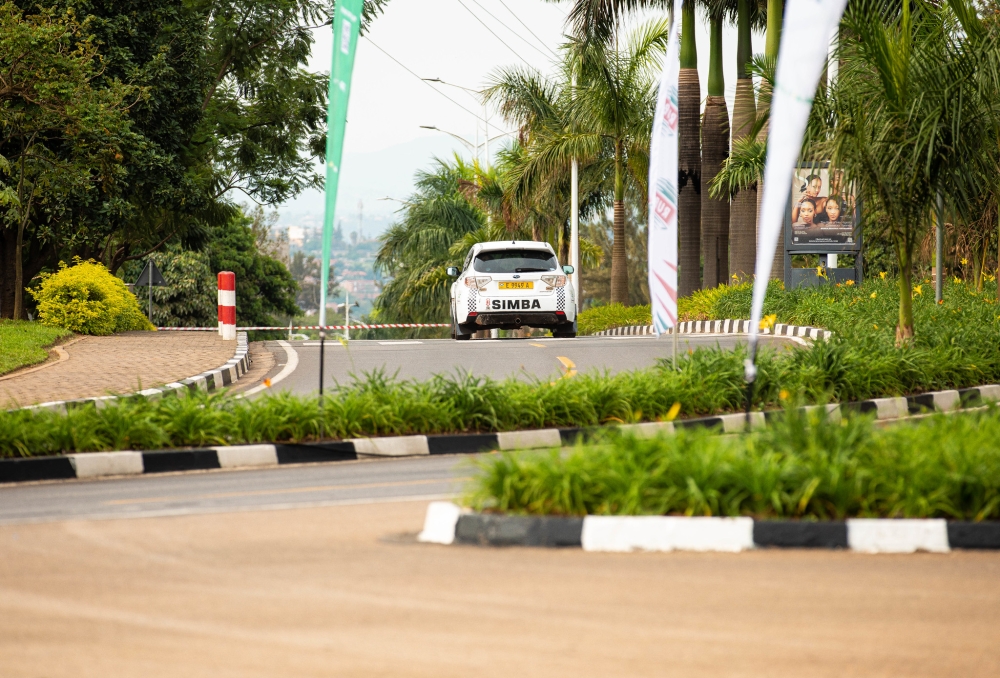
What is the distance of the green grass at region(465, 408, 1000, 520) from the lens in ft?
19.7

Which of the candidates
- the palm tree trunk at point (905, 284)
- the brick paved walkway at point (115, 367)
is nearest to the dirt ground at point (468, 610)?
the brick paved walkway at point (115, 367)

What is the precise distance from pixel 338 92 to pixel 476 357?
740 cm

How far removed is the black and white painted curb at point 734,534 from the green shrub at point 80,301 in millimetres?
17012

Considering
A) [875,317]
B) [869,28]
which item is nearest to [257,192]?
[875,317]

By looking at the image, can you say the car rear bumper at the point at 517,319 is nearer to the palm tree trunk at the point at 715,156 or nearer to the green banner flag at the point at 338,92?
the green banner flag at the point at 338,92

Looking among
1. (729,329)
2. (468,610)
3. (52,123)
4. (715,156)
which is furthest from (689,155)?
(468,610)

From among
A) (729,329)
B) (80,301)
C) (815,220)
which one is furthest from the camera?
(815,220)

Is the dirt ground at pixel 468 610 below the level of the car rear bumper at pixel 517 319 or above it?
below

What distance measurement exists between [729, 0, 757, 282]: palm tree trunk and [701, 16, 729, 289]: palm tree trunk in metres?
1.62

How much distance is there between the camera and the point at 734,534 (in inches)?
231

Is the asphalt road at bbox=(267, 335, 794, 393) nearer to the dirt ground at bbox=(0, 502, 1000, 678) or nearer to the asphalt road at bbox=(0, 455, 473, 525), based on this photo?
the asphalt road at bbox=(0, 455, 473, 525)

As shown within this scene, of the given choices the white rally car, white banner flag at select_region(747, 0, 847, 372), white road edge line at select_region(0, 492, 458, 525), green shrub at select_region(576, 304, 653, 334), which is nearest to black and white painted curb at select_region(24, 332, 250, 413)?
white road edge line at select_region(0, 492, 458, 525)

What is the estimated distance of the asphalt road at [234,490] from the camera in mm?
7309

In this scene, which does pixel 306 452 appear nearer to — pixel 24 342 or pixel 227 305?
pixel 24 342
